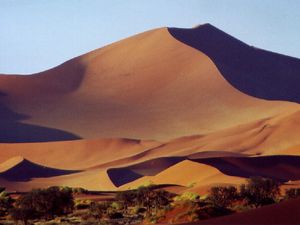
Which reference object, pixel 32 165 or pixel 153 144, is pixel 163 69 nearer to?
pixel 153 144

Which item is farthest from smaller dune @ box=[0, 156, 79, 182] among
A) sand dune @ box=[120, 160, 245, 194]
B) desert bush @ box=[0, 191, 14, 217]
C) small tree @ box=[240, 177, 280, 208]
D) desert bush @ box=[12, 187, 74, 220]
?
desert bush @ box=[12, 187, 74, 220]

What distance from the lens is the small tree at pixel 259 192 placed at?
1561 inches

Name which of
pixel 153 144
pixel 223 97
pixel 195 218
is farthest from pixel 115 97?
pixel 195 218

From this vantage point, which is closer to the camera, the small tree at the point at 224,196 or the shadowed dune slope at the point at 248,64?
the small tree at the point at 224,196

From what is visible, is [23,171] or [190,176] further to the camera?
[23,171]

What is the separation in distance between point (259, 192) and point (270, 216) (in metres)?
22.9

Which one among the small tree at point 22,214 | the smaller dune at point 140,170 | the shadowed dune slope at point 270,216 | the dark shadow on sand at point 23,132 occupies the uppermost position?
the dark shadow on sand at point 23,132

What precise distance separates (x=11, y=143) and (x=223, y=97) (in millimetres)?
27572

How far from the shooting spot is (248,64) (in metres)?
126

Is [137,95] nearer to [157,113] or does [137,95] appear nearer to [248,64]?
[157,113]

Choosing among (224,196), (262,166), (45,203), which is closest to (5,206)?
(45,203)

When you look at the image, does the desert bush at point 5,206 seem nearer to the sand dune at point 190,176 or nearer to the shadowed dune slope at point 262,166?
the sand dune at point 190,176

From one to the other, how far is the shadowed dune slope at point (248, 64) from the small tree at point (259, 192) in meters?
66.6

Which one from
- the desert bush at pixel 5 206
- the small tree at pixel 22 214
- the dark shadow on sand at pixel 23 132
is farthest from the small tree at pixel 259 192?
the dark shadow on sand at pixel 23 132
